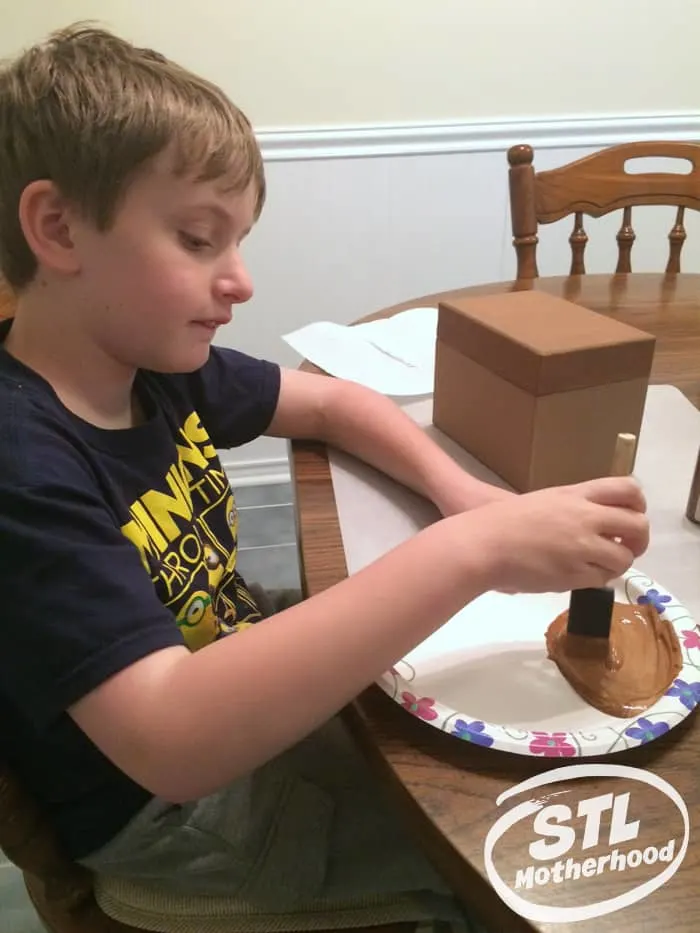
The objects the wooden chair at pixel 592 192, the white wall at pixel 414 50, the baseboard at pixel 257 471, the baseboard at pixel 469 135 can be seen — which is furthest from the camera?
the baseboard at pixel 257 471

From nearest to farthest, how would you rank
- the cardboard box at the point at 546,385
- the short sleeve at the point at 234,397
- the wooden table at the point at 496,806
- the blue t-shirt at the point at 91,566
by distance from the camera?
the wooden table at the point at 496,806, the blue t-shirt at the point at 91,566, the cardboard box at the point at 546,385, the short sleeve at the point at 234,397

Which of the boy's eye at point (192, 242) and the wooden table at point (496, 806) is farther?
the boy's eye at point (192, 242)

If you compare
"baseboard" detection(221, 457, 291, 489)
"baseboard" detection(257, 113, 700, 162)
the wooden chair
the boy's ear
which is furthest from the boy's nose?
"baseboard" detection(221, 457, 291, 489)

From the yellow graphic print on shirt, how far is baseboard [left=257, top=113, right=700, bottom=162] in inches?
50.6

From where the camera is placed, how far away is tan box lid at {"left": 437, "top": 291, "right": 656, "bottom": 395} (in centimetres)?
68

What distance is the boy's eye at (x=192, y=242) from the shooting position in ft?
1.91

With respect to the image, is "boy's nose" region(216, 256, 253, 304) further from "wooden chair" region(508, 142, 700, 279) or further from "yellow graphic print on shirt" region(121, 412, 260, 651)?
"wooden chair" region(508, 142, 700, 279)

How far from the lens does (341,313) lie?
2.07 m

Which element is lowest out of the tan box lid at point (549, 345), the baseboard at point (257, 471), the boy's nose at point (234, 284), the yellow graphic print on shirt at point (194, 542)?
the baseboard at point (257, 471)

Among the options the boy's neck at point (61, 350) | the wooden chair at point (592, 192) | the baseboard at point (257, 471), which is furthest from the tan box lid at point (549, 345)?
the baseboard at point (257, 471)

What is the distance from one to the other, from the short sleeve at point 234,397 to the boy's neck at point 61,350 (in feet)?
0.64

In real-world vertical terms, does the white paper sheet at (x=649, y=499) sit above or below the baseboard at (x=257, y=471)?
above

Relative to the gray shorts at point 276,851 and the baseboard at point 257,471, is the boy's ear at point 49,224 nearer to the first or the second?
the gray shorts at point 276,851

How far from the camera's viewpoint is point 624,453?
0.50 m
